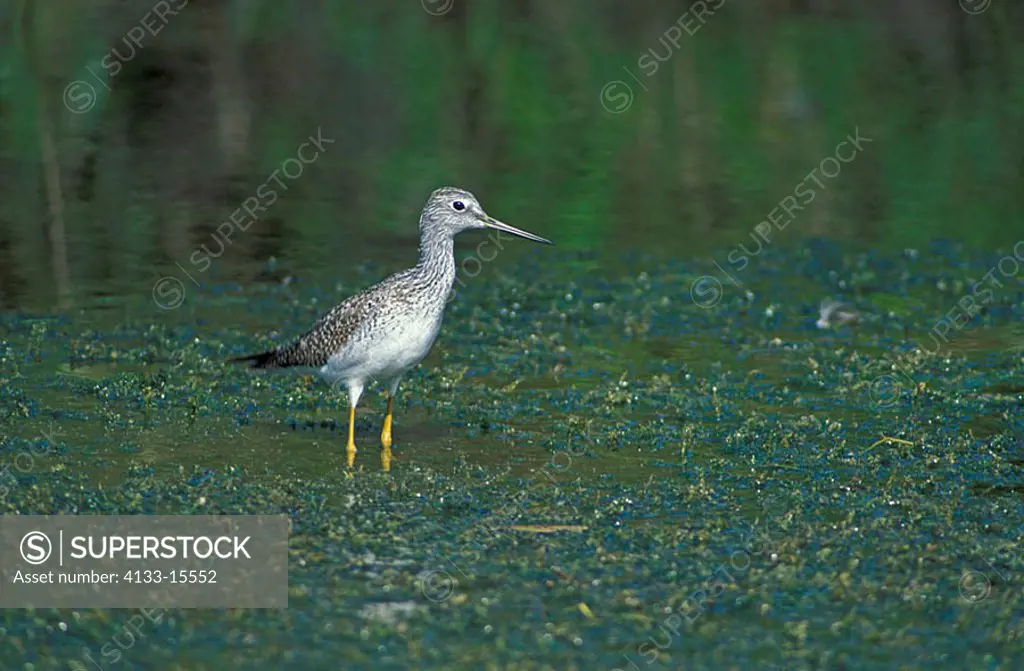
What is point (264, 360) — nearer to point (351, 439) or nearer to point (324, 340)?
point (324, 340)

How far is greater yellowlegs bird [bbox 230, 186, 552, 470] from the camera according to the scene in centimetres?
1129

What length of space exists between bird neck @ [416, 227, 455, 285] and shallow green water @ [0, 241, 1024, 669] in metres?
1.16

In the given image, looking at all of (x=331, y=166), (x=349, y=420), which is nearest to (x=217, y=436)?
(x=349, y=420)

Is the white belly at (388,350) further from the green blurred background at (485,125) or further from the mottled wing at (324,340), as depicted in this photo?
the green blurred background at (485,125)

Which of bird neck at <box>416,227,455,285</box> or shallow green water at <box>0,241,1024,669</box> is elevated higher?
bird neck at <box>416,227,455,285</box>

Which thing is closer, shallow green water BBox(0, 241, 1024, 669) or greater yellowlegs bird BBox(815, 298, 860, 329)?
shallow green water BBox(0, 241, 1024, 669)

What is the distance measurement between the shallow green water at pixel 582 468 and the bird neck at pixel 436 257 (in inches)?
45.6

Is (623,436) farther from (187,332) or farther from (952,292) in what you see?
(952,292)

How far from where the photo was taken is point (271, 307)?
49.6ft

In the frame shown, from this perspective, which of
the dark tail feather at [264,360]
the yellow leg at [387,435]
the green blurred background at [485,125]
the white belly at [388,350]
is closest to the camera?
the white belly at [388,350]

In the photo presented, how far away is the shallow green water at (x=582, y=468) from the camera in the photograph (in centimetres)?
829

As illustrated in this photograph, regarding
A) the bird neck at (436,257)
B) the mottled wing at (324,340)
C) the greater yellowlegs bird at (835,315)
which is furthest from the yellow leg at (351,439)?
the greater yellowlegs bird at (835,315)

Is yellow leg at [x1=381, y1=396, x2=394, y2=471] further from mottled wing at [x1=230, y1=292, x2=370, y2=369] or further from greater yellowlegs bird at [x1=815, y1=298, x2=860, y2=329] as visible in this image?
greater yellowlegs bird at [x1=815, y1=298, x2=860, y2=329]

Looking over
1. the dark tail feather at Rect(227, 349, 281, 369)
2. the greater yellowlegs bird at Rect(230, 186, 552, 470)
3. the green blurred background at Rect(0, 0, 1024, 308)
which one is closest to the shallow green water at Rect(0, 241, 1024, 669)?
the dark tail feather at Rect(227, 349, 281, 369)
